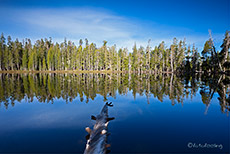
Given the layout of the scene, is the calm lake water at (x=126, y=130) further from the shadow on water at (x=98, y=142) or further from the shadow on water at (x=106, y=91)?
the shadow on water at (x=106, y=91)

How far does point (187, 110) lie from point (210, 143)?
19.1 feet

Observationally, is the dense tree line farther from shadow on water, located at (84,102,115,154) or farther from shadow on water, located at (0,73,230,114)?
shadow on water, located at (84,102,115,154)

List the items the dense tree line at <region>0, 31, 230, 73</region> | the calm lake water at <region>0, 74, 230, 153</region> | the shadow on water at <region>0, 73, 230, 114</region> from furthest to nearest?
1. the dense tree line at <region>0, 31, 230, 73</region>
2. the shadow on water at <region>0, 73, 230, 114</region>
3. the calm lake water at <region>0, 74, 230, 153</region>

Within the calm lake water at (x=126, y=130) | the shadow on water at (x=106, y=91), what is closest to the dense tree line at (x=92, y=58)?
the shadow on water at (x=106, y=91)

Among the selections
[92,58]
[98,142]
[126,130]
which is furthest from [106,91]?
[92,58]

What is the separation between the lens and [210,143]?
7.04 metres

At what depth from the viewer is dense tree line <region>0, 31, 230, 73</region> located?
7744 cm

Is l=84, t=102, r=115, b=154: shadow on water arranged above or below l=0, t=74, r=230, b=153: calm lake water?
above

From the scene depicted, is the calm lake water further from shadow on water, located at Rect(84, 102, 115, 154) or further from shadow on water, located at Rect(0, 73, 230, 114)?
shadow on water, located at Rect(0, 73, 230, 114)

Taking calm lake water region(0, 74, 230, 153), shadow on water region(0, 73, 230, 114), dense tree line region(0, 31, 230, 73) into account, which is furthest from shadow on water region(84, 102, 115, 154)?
dense tree line region(0, 31, 230, 73)

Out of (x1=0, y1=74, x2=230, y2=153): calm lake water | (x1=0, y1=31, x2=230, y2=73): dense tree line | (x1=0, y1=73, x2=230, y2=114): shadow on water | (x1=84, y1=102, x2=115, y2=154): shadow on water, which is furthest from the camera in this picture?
(x1=0, y1=31, x2=230, y2=73): dense tree line

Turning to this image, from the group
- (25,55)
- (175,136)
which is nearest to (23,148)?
(175,136)

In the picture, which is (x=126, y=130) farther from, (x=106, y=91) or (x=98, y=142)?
(x=106, y=91)

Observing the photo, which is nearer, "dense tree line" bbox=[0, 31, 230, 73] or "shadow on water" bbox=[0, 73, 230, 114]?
"shadow on water" bbox=[0, 73, 230, 114]
